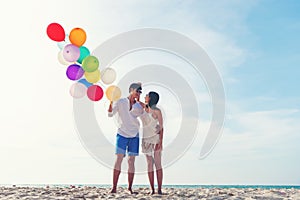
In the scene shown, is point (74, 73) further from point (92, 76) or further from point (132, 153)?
point (132, 153)

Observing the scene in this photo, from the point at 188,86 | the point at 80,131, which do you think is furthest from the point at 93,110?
the point at 188,86

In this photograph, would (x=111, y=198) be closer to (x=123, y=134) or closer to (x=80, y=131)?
(x=123, y=134)

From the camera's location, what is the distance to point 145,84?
654 cm

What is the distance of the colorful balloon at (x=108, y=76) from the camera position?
605cm

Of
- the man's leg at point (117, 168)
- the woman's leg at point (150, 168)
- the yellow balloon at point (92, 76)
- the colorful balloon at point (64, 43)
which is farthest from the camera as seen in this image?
the colorful balloon at point (64, 43)

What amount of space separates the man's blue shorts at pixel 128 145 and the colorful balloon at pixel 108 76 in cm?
99

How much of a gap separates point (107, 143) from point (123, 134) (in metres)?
1.15

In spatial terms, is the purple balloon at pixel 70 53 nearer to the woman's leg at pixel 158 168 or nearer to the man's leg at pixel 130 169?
the man's leg at pixel 130 169

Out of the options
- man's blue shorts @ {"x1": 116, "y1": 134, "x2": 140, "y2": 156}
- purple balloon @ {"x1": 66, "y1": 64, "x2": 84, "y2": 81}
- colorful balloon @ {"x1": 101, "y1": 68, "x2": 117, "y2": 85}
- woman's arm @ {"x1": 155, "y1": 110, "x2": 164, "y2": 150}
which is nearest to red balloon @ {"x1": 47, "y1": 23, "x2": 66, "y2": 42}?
purple balloon @ {"x1": 66, "y1": 64, "x2": 84, "y2": 81}

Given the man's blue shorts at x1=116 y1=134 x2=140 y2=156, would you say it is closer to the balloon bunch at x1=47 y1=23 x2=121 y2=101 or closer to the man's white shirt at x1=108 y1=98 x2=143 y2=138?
the man's white shirt at x1=108 y1=98 x2=143 y2=138

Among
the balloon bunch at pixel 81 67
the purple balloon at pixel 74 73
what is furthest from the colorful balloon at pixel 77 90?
the purple balloon at pixel 74 73

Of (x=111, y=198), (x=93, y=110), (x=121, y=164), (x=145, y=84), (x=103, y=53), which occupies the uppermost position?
(x=103, y=53)

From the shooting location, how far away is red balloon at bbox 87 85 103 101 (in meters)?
5.98

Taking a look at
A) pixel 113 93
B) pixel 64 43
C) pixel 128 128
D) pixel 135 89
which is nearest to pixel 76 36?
pixel 64 43
